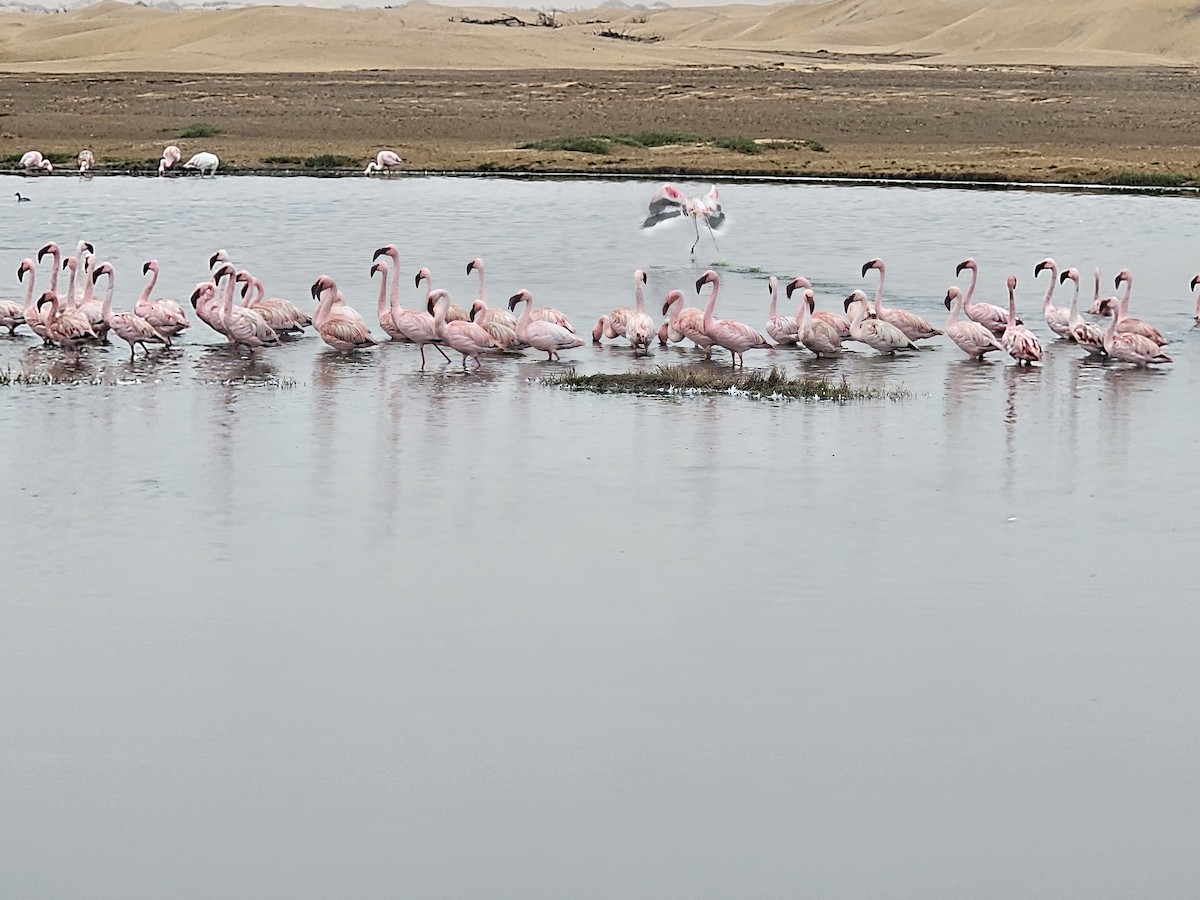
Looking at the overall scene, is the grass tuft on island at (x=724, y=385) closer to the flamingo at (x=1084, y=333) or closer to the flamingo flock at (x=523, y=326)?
the flamingo flock at (x=523, y=326)

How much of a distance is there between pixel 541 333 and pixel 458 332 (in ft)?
2.15

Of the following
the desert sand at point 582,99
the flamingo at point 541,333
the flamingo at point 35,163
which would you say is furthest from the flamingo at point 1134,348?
the flamingo at point 35,163

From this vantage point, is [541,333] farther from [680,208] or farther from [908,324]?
[680,208]

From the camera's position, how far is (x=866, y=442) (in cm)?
1097

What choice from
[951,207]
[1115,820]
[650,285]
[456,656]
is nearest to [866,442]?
[456,656]

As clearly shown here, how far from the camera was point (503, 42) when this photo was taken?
11206cm

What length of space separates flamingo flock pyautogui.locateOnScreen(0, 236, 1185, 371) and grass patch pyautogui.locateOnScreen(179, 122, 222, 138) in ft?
109

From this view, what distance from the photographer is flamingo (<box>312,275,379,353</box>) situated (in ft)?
46.1

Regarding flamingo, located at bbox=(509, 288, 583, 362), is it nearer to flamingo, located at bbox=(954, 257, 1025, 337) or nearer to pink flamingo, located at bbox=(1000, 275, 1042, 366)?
pink flamingo, located at bbox=(1000, 275, 1042, 366)

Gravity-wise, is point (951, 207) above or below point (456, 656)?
above

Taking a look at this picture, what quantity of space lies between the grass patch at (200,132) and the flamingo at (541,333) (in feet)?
116

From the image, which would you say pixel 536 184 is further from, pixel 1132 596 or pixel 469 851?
pixel 469 851

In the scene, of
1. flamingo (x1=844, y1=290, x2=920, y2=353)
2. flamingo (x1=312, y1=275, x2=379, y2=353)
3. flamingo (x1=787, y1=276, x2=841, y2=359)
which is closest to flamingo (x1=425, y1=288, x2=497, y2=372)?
flamingo (x1=312, y1=275, x2=379, y2=353)

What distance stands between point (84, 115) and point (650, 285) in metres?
39.9
